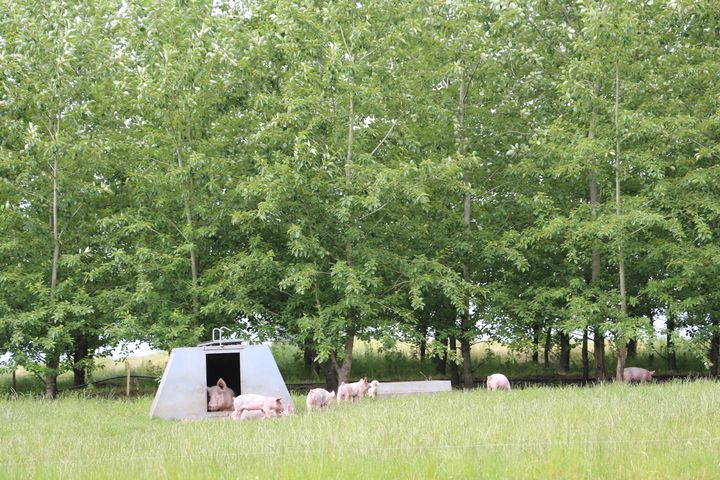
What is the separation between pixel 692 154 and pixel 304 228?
1295cm

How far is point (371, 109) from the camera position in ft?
89.3

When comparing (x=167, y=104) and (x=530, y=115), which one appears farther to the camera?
(x=530, y=115)

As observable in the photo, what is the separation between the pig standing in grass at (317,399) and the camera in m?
19.5

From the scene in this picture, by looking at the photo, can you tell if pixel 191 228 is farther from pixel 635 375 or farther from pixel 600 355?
pixel 600 355

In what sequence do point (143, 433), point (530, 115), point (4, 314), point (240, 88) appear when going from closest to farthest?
point (143, 433), point (4, 314), point (240, 88), point (530, 115)

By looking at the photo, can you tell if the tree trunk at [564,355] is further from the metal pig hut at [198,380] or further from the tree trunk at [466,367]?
the metal pig hut at [198,380]

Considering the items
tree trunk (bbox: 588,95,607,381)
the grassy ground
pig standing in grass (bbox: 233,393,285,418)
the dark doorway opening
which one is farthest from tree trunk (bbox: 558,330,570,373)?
pig standing in grass (bbox: 233,393,285,418)

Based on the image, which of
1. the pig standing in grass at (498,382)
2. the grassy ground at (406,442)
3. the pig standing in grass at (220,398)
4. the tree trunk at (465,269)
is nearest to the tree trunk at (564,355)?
the tree trunk at (465,269)

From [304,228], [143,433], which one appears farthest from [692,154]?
[143,433]

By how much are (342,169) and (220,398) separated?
949 cm

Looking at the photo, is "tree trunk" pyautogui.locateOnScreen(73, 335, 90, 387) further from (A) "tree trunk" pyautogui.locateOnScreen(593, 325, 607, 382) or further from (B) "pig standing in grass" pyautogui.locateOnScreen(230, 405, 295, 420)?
(A) "tree trunk" pyautogui.locateOnScreen(593, 325, 607, 382)

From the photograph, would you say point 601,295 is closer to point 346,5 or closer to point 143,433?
point 346,5

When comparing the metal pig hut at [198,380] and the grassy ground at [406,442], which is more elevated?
the metal pig hut at [198,380]

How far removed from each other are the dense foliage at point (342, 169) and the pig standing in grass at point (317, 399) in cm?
515
